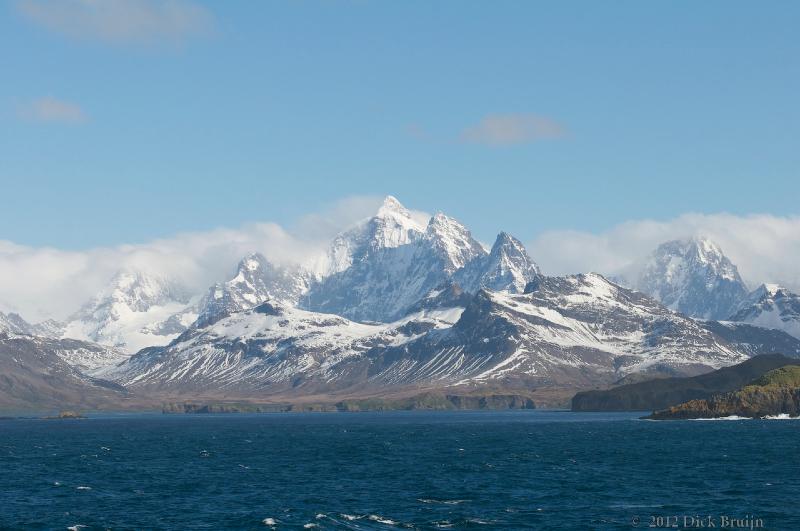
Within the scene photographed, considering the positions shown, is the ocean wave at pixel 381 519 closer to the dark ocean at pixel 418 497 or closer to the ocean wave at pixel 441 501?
the dark ocean at pixel 418 497

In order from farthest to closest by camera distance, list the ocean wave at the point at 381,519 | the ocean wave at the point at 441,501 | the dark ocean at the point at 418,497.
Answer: the ocean wave at the point at 441,501 < the dark ocean at the point at 418,497 < the ocean wave at the point at 381,519

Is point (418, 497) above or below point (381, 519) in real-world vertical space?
above

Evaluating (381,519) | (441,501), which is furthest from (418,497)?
(381,519)

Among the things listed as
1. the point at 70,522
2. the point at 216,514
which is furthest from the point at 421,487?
the point at 70,522

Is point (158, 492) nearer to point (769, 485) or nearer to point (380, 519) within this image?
point (380, 519)

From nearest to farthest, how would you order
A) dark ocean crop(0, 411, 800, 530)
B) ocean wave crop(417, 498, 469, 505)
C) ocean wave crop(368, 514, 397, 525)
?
1. ocean wave crop(368, 514, 397, 525)
2. dark ocean crop(0, 411, 800, 530)
3. ocean wave crop(417, 498, 469, 505)

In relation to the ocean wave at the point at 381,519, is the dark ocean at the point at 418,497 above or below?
above

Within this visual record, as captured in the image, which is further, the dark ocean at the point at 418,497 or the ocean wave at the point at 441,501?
the ocean wave at the point at 441,501

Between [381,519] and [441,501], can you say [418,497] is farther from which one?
[381,519]

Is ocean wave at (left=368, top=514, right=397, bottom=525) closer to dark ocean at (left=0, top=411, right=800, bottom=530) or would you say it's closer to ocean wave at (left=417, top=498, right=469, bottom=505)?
dark ocean at (left=0, top=411, right=800, bottom=530)

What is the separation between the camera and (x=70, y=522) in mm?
138500

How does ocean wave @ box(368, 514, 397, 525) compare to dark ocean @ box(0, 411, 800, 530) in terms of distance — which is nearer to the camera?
ocean wave @ box(368, 514, 397, 525)

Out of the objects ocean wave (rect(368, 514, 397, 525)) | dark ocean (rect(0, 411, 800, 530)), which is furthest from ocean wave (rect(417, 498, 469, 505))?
ocean wave (rect(368, 514, 397, 525))

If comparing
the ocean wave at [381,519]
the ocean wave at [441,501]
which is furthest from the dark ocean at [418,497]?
the ocean wave at [381,519]
